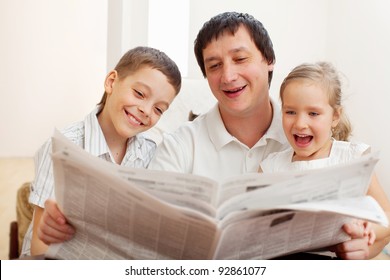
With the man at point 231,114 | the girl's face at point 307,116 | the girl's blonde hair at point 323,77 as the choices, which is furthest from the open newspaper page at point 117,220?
the girl's blonde hair at point 323,77

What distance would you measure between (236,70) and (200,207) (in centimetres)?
65

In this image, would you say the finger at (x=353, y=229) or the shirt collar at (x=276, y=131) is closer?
the finger at (x=353, y=229)

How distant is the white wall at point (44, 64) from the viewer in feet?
17.8

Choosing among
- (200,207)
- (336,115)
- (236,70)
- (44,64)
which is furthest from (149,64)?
(44,64)

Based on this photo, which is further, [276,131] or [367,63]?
[367,63]

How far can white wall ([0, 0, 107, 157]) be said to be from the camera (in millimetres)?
Result: 5418

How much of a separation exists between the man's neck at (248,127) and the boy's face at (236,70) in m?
0.06

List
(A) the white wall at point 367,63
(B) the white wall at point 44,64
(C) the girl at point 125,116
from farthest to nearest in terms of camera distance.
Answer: (B) the white wall at point 44,64 → (A) the white wall at point 367,63 → (C) the girl at point 125,116

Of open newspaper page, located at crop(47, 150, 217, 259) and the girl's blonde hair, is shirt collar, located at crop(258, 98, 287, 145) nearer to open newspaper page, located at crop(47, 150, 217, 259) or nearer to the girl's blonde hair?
the girl's blonde hair

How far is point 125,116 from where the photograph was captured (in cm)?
122

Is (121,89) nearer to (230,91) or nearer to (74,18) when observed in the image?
(230,91)

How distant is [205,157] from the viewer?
1.30 meters

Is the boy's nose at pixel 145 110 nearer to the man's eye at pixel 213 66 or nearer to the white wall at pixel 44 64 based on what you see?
the man's eye at pixel 213 66

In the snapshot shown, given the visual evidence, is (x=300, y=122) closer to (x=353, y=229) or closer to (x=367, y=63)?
(x=353, y=229)
